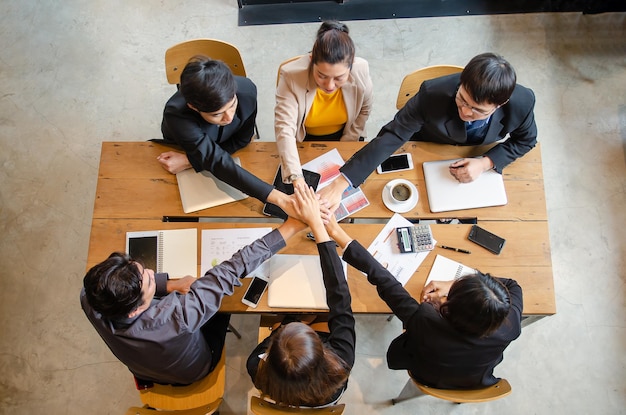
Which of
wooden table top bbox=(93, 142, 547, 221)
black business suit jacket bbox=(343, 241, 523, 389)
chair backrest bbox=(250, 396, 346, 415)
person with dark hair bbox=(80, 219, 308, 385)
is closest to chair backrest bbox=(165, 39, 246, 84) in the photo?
wooden table top bbox=(93, 142, 547, 221)

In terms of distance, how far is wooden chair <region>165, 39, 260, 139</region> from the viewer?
2.29m

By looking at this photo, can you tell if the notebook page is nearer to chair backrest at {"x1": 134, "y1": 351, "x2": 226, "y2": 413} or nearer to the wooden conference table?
the wooden conference table

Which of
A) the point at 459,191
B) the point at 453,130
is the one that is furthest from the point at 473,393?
the point at 453,130

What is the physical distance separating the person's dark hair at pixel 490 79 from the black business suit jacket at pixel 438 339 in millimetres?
777

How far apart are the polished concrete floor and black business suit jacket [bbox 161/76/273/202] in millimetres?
1074

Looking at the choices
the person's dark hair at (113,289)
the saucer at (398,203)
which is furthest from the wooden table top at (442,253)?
the person's dark hair at (113,289)

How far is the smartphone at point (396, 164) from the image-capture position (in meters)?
2.12

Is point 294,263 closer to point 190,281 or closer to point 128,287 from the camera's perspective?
point 190,281

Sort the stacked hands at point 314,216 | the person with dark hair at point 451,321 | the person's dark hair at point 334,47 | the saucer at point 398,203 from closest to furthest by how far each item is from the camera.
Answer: the person with dark hair at point 451,321 < the person's dark hair at point 334,47 < the stacked hands at point 314,216 < the saucer at point 398,203

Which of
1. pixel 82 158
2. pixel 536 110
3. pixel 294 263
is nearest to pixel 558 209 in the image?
pixel 536 110

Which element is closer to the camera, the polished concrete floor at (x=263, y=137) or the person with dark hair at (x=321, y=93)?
the person with dark hair at (x=321, y=93)

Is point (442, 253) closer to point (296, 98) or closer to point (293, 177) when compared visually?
point (293, 177)

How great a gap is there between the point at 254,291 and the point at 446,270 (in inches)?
33.7

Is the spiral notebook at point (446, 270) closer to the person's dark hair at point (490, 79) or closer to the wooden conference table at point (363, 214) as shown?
the wooden conference table at point (363, 214)
